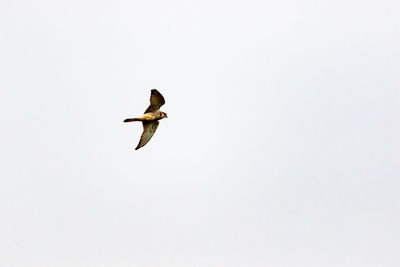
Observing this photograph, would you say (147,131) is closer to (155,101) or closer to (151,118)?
(151,118)

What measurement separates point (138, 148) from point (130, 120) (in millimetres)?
2028

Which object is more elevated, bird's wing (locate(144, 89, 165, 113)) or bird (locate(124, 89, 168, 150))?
bird's wing (locate(144, 89, 165, 113))

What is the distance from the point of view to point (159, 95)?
1528 inches

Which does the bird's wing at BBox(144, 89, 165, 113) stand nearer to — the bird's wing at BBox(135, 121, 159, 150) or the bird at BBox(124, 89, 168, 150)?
the bird at BBox(124, 89, 168, 150)

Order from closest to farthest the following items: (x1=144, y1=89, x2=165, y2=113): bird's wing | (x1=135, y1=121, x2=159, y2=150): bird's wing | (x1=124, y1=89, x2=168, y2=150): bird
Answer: (x1=144, y1=89, x2=165, y2=113): bird's wing → (x1=124, y1=89, x2=168, y2=150): bird → (x1=135, y1=121, x2=159, y2=150): bird's wing

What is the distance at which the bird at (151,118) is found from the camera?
129ft

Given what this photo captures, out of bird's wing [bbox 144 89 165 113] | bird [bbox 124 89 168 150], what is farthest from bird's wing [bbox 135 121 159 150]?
bird's wing [bbox 144 89 165 113]

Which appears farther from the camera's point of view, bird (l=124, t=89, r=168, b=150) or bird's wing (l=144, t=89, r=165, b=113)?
bird (l=124, t=89, r=168, b=150)

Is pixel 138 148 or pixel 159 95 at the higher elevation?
pixel 159 95

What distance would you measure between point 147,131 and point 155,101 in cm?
208

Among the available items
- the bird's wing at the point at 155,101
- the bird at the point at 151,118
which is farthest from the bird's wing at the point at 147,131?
the bird's wing at the point at 155,101

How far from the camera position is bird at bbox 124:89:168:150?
129 feet

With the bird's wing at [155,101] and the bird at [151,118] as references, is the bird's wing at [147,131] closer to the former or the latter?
the bird at [151,118]

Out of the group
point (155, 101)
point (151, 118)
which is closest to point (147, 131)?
point (151, 118)
